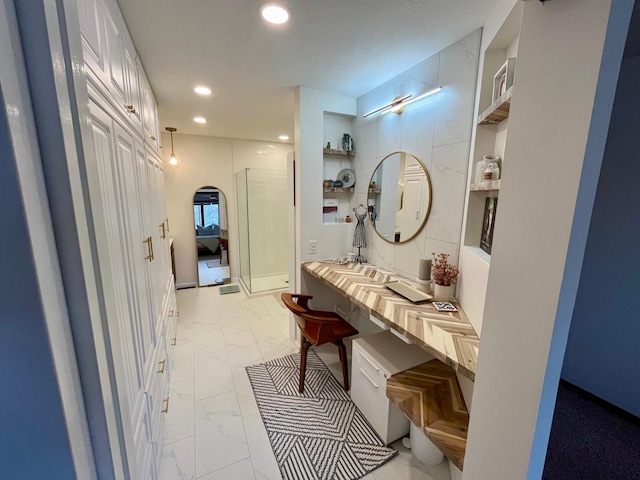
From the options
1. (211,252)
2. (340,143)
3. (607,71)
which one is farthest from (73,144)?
(211,252)

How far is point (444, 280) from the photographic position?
167 cm

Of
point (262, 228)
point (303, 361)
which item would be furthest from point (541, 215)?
point (262, 228)

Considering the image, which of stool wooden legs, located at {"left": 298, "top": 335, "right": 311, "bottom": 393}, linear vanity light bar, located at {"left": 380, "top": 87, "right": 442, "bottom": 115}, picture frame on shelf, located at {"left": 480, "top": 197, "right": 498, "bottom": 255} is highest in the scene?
linear vanity light bar, located at {"left": 380, "top": 87, "right": 442, "bottom": 115}

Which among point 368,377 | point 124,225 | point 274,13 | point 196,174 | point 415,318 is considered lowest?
point 368,377

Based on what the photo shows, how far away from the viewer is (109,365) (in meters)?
0.52

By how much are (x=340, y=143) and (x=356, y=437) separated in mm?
2543

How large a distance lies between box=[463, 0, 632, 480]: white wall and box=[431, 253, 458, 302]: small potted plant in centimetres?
97

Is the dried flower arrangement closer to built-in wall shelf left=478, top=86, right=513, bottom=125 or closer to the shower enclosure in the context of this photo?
built-in wall shelf left=478, top=86, right=513, bottom=125

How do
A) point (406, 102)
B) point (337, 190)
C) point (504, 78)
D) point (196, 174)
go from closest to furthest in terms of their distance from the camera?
point (504, 78), point (406, 102), point (337, 190), point (196, 174)

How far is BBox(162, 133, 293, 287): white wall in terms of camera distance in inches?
160

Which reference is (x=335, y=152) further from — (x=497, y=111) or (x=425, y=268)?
(x=497, y=111)

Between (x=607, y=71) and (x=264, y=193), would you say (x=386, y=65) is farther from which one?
(x=264, y=193)

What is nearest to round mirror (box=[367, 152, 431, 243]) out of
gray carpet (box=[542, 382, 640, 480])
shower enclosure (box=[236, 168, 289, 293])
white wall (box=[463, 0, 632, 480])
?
white wall (box=[463, 0, 632, 480])

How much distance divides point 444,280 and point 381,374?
73 centimetres
